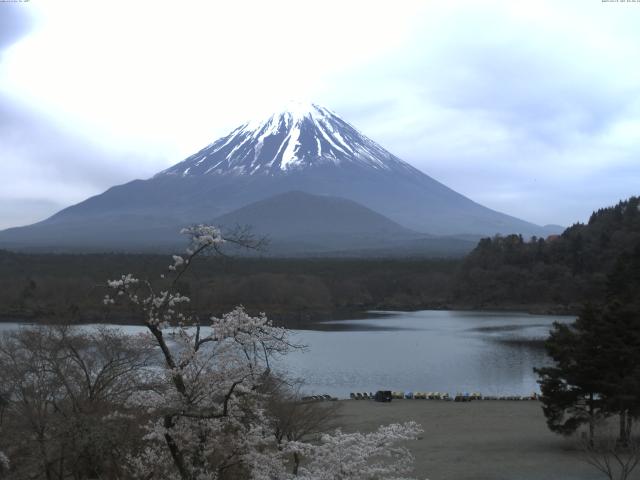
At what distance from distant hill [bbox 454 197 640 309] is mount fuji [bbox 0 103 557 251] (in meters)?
85.4

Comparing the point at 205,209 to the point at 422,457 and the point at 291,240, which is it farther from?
the point at 422,457

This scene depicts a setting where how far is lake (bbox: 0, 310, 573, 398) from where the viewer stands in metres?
22.7

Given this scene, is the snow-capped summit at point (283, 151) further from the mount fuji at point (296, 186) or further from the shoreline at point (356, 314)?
the shoreline at point (356, 314)

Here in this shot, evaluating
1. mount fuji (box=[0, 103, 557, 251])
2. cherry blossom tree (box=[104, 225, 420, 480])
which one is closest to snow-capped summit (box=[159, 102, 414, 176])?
mount fuji (box=[0, 103, 557, 251])

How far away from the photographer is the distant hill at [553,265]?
52.4 meters

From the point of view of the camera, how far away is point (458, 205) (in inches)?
7224

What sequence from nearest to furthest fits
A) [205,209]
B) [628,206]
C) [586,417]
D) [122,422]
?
1. [122,422]
2. [586,417]
3. [628,206]
4. [205,209]

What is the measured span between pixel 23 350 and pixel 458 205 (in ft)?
574

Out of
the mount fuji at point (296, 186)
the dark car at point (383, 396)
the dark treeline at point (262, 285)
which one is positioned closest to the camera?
the dark car at point (383, 396)

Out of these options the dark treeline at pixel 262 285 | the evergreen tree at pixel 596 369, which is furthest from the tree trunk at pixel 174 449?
the dark treeline at pixel 262 285

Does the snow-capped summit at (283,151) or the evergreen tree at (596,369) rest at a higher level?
the snow-capped summit at (283,151)

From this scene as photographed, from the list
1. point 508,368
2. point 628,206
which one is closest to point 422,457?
point 508,368

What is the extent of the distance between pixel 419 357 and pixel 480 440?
13973 millimetres

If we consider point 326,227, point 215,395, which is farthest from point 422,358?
point 326,227
